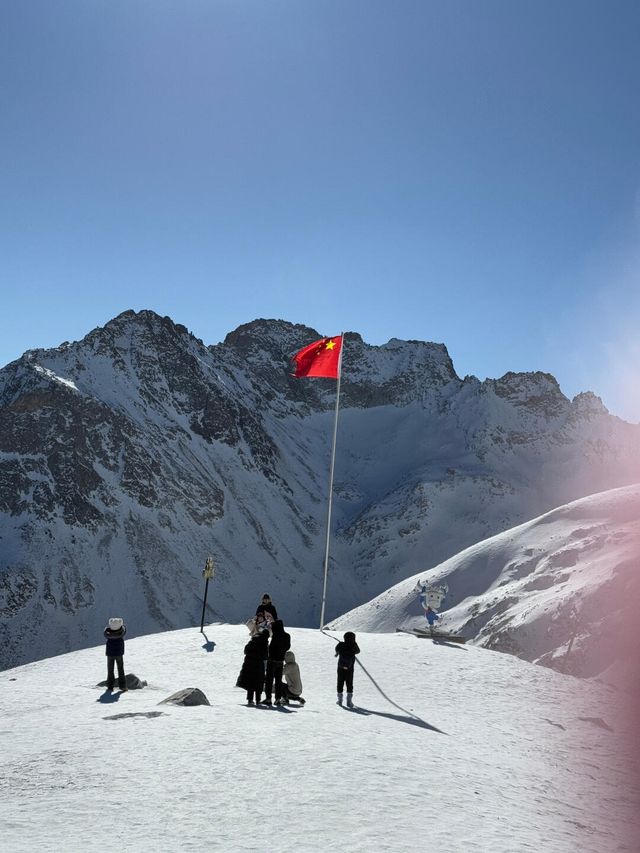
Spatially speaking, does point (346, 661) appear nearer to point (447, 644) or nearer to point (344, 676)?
point (344, 676)

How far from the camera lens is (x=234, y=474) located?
431 ft

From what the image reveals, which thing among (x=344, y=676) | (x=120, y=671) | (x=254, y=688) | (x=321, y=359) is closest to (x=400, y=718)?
(x=344, y=676)

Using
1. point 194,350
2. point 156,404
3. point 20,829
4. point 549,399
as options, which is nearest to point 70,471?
point 156,404

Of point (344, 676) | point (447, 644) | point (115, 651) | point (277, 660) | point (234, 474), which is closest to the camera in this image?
point (277, 660)

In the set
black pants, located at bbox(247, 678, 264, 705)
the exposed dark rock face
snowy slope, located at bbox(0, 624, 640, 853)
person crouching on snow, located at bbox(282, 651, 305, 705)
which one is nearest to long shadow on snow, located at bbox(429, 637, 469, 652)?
snowy slope, located at bbox(0, 624, 640, 853)

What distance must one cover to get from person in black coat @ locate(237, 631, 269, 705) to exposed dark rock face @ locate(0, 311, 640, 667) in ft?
252

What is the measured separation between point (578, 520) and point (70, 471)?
75386 millimetres

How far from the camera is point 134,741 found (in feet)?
35.1

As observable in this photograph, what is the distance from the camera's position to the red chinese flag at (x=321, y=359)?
30.5m

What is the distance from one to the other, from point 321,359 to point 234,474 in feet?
335

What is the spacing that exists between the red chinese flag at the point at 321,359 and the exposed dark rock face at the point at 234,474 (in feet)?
219

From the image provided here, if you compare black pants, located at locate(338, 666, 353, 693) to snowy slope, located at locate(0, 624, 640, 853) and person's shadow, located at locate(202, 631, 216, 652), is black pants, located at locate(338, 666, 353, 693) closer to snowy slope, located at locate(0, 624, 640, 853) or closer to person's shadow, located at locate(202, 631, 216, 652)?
snowy slope, located at locate(0, 624, 640, 853)

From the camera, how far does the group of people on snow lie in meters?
15.1

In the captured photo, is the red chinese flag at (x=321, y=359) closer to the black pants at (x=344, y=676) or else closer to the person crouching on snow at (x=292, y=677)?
the black pants at (x=344, y=676)
